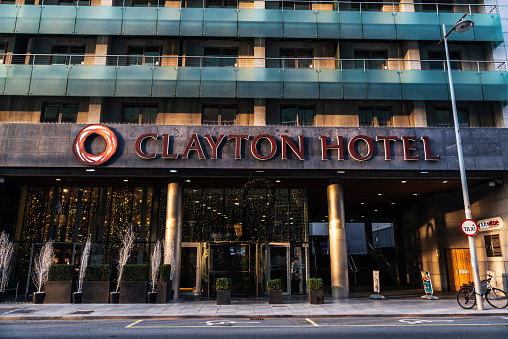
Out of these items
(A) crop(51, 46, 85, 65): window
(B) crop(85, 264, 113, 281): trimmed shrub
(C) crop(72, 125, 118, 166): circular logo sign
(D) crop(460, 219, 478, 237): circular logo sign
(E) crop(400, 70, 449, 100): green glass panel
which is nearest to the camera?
(D) crop(460, 219, 478, 237): circular logo sign

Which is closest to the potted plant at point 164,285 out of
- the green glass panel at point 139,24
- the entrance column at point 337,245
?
the entrance column at point 337,245

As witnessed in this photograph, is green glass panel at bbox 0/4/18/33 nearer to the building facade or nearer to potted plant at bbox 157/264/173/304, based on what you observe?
the building facade

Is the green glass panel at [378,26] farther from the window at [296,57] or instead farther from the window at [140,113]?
the window at [140,113]

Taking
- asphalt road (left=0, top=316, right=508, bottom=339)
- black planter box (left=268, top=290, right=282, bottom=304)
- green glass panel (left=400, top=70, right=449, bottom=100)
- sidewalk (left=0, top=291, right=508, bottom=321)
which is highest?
green glass panel (left=400, top=70, right=449, bottom=100)

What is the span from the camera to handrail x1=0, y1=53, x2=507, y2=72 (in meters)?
23.3

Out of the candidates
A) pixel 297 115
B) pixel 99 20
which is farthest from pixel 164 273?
pixel 99 20

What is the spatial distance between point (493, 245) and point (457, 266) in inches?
193

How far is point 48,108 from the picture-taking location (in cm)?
2322

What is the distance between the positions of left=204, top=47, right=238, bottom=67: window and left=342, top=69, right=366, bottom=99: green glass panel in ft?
22.1

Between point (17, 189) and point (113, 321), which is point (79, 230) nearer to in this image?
point (17, 189)

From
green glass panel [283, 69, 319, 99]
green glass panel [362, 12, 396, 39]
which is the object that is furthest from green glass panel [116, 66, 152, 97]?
green glass panel [362, 12, 396, 39]

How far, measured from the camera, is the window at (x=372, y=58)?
24.2 m

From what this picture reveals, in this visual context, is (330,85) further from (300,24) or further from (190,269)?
(190,269)

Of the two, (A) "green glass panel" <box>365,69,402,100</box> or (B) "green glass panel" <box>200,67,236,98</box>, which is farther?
(A) "green glass panel" <box>365,69,402,100</box>
